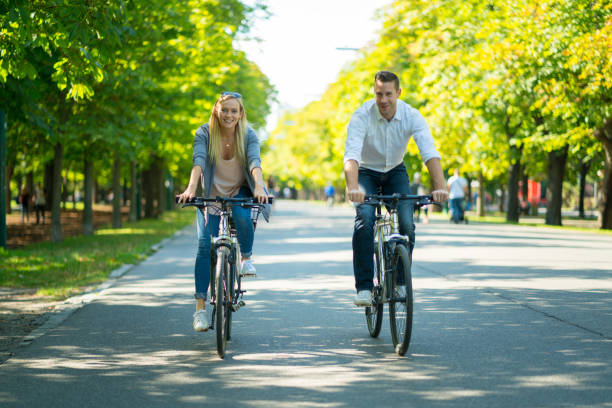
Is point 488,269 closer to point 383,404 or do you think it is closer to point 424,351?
point 424,351

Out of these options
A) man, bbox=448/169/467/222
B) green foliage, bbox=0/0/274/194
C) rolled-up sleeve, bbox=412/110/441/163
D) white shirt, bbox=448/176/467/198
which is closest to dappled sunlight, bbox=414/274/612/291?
rolled-up sleeve, bbox=412/110/441/163

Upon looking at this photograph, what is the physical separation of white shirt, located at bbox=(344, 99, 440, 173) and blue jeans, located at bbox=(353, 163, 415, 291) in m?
0.09

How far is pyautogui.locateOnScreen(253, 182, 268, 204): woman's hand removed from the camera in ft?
20.2

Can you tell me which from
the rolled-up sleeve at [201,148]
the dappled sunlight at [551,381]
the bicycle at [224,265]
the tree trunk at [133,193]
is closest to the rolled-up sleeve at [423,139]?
the bicycle at [224,265]

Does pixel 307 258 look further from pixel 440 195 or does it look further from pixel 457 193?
pixel 457 193

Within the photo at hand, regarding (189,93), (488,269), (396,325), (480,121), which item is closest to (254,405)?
(396,325)

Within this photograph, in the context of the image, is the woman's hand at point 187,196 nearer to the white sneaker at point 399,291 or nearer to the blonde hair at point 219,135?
the blonde hair at point 219,135

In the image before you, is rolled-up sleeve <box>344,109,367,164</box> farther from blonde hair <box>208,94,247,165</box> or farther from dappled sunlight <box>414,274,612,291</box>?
dappled sunlight <box>414,274,612,291</box>

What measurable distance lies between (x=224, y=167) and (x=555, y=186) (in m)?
27.7

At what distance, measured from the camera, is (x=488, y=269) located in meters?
12.4

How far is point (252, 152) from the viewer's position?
6.58 meters

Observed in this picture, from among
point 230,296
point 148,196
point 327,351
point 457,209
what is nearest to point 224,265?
point 230,296

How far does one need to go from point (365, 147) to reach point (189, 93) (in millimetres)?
14398

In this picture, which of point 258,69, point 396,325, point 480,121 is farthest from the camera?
point 258,69
